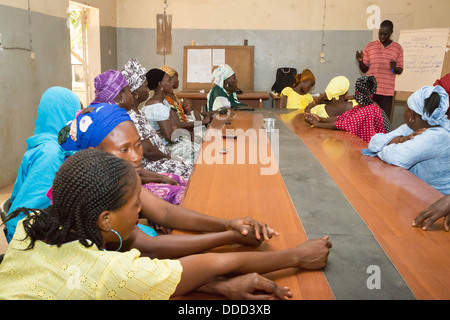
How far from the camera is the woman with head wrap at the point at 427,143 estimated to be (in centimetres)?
215

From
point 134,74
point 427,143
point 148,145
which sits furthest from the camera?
point 134,74

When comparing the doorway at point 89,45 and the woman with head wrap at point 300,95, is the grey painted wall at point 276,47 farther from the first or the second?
the woman with head wrap at point 300,95

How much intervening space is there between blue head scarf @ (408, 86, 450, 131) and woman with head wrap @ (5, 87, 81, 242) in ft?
6.37

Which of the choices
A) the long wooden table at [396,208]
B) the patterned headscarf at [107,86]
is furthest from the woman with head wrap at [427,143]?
the patterned headscarf at [107,86]

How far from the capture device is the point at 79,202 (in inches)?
38.0

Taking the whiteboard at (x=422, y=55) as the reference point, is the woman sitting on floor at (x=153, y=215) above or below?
below

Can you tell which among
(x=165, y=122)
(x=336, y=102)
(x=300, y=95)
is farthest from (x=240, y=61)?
(x=165, y=122)

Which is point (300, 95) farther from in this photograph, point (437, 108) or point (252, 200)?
point (252, 200)

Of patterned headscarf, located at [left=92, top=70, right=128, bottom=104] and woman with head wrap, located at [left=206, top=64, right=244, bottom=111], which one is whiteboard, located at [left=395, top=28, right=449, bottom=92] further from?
patterned headscarf, located at [left=92, top=70, right=128, bottom=104]

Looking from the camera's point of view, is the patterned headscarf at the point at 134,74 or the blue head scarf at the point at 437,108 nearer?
the blue head scarf at the point at 437,108

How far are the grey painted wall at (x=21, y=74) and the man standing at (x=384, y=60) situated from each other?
4.31m

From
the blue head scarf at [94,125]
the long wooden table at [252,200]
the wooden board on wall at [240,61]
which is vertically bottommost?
the long wooden table at [252,200]

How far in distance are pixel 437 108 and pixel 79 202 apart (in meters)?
1.98

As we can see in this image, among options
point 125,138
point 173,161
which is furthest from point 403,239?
point 173,161
